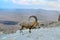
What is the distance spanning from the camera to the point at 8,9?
4980 millimetres

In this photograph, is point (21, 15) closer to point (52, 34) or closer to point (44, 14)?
point (44, 14)

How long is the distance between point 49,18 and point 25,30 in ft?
5.81

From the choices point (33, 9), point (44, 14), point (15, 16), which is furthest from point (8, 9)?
point (44, 14)

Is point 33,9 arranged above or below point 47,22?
above

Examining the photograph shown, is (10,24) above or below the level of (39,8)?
below

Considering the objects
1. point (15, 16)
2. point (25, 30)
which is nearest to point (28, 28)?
point (25, 30)

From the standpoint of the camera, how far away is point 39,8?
17.9ft

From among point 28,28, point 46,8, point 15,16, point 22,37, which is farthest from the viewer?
point 46,8

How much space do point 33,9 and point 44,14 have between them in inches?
16.2

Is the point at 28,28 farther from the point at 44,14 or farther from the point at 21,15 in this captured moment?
the point at 44,14

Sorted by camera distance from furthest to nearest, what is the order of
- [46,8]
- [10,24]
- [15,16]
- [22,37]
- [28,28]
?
[46,8] → [15,16] → [10,24] → [28,28] → [22,37]

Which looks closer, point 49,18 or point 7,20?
point 7,20

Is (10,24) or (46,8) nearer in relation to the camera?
(10,24)

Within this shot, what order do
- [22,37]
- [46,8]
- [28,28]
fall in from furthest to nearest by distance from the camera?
[46,8] → [28,28] → [22,37]
